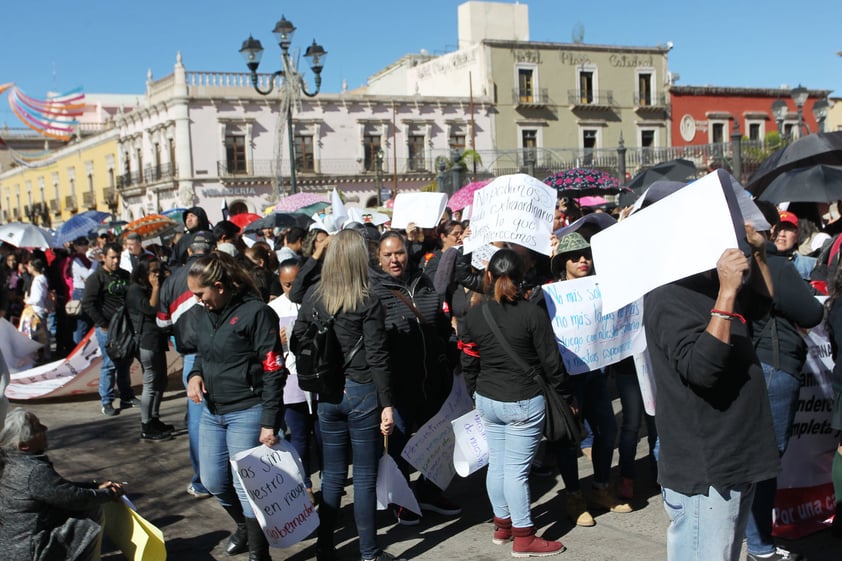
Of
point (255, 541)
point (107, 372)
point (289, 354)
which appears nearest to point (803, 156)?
point (289, 354)

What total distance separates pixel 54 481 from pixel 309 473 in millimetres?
2517

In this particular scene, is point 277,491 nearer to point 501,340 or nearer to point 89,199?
point 501,340

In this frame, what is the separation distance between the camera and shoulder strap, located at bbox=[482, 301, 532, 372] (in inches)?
184

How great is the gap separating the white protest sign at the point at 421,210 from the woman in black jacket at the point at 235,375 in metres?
4.42

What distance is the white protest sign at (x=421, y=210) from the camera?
904 centimetres

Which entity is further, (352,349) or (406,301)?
(406,301)

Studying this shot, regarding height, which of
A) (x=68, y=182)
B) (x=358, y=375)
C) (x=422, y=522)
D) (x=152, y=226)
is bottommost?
(x=422, y=522)

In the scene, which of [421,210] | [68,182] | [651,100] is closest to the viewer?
[421,210]

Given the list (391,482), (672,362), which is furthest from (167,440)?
(672,362)

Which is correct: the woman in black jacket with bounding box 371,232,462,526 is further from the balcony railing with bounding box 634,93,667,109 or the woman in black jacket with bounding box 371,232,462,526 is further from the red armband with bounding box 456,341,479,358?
the balcony railing with bounding box 634,93,667,109

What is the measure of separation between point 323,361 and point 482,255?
206 centimetres

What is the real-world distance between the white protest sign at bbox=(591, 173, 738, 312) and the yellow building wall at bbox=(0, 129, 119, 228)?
5198 centimetres

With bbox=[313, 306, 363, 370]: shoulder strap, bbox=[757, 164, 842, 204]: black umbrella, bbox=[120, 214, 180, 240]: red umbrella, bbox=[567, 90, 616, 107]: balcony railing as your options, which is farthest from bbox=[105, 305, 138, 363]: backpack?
bbox=[567, 90, 616, 107]: balcony railing

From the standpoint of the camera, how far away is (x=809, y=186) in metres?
6.94
